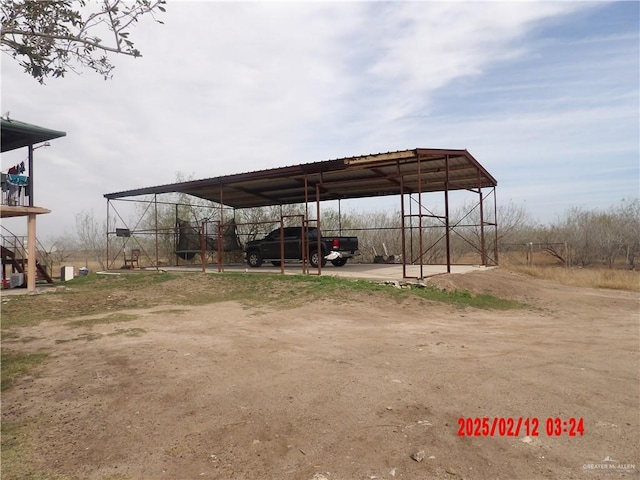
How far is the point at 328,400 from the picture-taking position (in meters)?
4.28

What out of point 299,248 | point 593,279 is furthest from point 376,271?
point 593,279

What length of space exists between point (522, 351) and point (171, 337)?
5.76 meters

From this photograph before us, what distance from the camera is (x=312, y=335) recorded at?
7453 millimetres

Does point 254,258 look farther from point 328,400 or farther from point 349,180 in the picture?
point 328,400

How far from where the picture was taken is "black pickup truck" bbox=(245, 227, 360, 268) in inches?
670

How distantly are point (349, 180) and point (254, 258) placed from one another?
6039mm

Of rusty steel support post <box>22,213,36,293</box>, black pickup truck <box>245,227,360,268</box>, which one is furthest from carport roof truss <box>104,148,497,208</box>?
rusty steel support post <box>22,213,36,293</box>

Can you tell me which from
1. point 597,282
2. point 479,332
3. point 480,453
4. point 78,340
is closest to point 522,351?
point 479,332

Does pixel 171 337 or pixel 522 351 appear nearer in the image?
pixel 522 351

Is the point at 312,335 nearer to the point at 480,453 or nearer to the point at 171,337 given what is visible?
the point at 171,337

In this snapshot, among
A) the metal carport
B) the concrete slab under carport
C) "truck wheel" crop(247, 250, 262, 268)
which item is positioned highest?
the metal carport

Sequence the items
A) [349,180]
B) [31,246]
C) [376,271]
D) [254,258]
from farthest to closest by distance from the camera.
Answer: [254,258] < [349,180] < [376,271] < [31,246]

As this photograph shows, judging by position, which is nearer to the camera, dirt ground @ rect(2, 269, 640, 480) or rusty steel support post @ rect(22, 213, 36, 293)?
dirt ground @ rect(2, 269, 640, 480)

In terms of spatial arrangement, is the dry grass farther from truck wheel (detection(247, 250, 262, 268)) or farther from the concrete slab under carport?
truck wheel (detection(247, 250, 262, 268))
